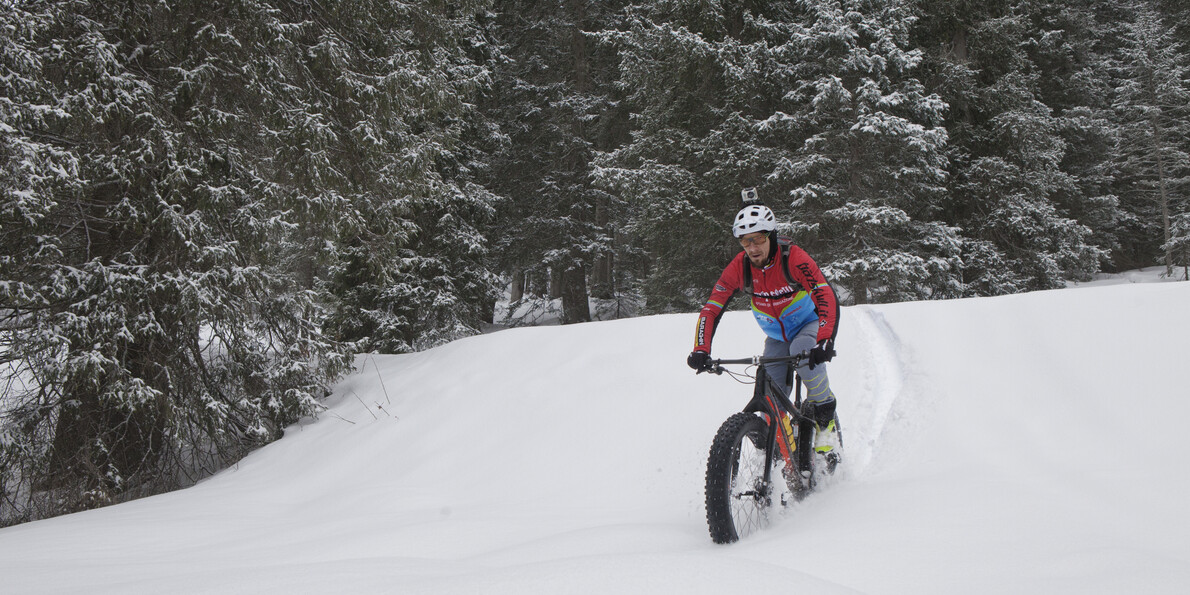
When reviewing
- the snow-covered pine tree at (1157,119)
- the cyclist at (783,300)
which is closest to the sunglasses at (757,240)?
the cyclist at (783,300)

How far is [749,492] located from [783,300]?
1517mm

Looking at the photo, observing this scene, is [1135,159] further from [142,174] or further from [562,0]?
[142,174]

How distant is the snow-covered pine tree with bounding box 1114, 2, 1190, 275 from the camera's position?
74.7ft

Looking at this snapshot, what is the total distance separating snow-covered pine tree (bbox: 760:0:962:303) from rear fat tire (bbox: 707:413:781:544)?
33.6ft

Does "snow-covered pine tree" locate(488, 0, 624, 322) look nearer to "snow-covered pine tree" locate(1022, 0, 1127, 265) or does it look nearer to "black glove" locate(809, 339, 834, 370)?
"snow-covered pine tree" locate(1022, 0, 1127, 265)

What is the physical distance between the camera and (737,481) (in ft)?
12.3

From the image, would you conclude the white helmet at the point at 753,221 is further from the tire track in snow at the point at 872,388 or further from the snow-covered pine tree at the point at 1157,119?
the snow-covered pine tree at the point at 1157,119

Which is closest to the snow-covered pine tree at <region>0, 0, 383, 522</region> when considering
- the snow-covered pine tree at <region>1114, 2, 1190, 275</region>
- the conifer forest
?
the conifer forest

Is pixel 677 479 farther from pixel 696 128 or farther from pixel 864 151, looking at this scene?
pixel 696 128

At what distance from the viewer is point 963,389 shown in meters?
6.28

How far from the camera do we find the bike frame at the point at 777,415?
4.02m

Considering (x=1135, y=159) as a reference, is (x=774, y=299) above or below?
below

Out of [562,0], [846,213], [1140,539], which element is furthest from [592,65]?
[1140,539]

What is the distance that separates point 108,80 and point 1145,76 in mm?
30800
